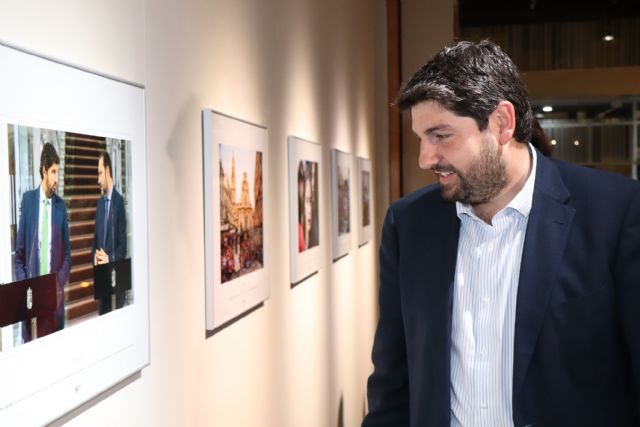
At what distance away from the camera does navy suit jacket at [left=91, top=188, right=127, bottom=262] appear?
154cm

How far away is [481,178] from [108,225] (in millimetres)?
873

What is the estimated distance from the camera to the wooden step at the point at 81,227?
144 cm

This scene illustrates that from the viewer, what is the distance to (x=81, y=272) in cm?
148

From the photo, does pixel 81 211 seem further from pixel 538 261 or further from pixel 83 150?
pixel 538 261

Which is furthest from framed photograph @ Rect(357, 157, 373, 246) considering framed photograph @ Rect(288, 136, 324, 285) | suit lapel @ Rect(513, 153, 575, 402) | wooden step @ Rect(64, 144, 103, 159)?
wooden step @ Rect(64, 144, 103, 159)

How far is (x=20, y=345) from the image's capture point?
1.26m

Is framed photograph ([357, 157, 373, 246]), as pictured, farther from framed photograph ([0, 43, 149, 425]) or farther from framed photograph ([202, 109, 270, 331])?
framed photograph ([0, 43, 149, 425])

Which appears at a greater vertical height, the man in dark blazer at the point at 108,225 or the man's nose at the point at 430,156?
the man's nose at the point at 430,156

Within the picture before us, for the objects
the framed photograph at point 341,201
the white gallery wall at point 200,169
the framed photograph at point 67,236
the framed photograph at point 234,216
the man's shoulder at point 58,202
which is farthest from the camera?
the framed photograph at point 341,201

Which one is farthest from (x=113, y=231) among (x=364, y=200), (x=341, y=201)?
(x=364, y=200)

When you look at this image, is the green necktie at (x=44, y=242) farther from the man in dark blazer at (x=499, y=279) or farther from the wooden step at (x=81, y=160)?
the man in dark blazer at (x=499, y=279)

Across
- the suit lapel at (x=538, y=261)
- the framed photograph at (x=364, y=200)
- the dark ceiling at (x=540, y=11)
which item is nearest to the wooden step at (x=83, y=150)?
the suit lapel at (x=538, y=261)

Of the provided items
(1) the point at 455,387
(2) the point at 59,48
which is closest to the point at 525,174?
(1) the point at 455,387

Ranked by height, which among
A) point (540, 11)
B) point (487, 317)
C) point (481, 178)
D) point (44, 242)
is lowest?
point (487, 317)
